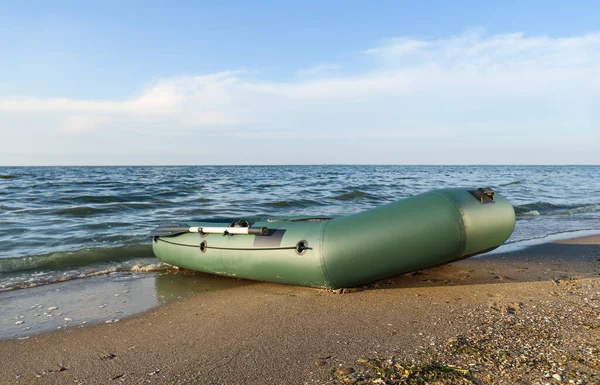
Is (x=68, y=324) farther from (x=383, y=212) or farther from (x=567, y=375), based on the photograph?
(x=567, y=375)

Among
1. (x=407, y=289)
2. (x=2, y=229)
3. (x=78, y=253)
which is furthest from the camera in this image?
(x=2, y=229)

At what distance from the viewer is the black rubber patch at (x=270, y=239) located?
4.70m

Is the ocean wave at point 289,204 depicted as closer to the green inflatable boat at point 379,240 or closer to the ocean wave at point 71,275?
the ocean wave at point 71,275

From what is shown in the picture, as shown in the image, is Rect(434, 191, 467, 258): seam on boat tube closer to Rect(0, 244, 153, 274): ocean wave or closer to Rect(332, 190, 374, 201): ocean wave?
Rect(0, 244, 153, 274): ocean wave

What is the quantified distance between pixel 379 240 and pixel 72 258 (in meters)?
4.97

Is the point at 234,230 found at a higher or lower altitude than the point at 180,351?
higher

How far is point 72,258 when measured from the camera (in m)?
6.59

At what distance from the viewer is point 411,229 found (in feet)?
13.8

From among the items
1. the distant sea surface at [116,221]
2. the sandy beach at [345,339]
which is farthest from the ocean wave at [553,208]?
the sandy beach at [345,339]

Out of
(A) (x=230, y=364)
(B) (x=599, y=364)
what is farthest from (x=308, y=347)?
(B) (x=599, y=364)

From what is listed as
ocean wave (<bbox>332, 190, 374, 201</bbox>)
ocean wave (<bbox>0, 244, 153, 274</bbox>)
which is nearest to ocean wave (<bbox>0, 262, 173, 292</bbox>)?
ocean wave (<bbox>0, 244, 153, 274</bbox>)

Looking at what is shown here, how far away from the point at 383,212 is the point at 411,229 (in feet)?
1.13

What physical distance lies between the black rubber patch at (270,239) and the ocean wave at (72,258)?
9.63 feet

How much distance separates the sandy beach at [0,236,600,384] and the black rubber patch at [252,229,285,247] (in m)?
0.53
